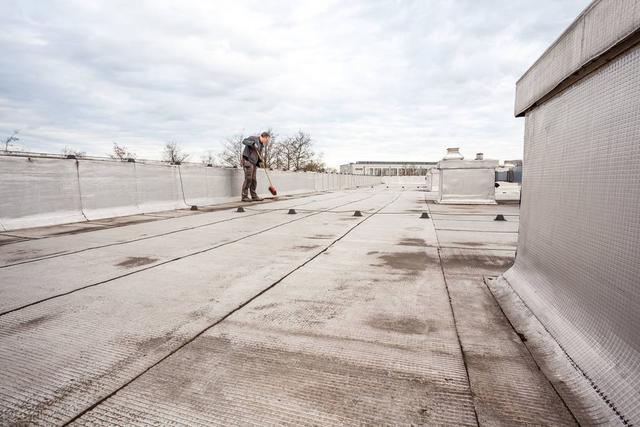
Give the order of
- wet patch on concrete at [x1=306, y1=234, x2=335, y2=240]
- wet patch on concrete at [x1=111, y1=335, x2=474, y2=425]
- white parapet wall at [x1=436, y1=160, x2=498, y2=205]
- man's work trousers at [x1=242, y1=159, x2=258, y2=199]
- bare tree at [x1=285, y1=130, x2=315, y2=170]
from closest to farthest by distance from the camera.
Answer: wet patch on concrete at [x1=111, y1=335, x2=474, y2=425] < wet patch on concrete at [x1=306, y1=234, x2=335, y2=240] < white parapet wall at [x1=436, y1=160, x2=498, y2=205] < man's work trousers at [x1=242, y1=159, x2=258, y2=199] < bare tree at [x1=285, y1=130, x2=315, y2=170]

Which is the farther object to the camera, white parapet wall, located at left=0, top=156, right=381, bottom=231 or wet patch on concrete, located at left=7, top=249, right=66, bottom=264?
white parapet wall, located at left=0, top=156, right=381, bottom=231

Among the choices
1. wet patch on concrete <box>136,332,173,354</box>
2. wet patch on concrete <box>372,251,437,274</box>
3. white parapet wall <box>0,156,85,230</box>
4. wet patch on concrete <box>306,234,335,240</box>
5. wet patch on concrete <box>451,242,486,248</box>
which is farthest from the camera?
white parapet wall <box>0,156,85,230</box>

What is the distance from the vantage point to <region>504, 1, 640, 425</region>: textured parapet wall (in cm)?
133

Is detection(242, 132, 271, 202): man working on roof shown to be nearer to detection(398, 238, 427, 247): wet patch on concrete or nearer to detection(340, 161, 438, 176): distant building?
detection(398, 238, 427, 247): wet patch on concrete

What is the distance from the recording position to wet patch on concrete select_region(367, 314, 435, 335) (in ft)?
6.34

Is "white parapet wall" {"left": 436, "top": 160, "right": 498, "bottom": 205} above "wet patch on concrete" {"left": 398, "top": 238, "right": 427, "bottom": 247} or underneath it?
above

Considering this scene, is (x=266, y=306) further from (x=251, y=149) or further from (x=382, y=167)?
(x=382, y=167)

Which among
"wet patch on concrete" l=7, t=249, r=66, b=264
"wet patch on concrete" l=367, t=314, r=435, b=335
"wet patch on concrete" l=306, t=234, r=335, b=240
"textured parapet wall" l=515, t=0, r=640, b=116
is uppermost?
"textured parapet wall" l=515, t=0, r=640, b=116

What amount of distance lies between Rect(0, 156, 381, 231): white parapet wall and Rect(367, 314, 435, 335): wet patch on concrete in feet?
20.7

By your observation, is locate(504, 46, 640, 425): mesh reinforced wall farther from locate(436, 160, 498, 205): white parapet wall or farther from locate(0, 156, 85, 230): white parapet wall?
locate(436, 160, 498, 205): white parapet wall

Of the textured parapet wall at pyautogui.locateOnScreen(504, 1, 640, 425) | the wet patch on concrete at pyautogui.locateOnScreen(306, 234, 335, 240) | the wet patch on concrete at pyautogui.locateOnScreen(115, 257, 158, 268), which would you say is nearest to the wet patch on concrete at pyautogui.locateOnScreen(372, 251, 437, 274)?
the textured parapet wall at pyautogui.locateOnScreen(504, 1, 640, 425)

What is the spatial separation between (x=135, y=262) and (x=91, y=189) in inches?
→ 178

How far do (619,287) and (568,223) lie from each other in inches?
23.0

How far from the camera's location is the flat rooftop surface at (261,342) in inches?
51.0
